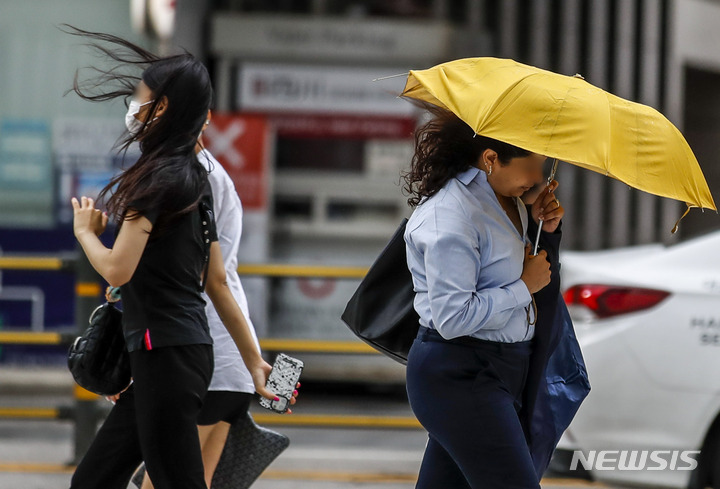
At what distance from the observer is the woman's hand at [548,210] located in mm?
3174

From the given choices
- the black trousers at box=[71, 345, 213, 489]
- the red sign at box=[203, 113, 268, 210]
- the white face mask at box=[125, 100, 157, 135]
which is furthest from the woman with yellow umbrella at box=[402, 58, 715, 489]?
the red sign at box=[203, 113, 268, 210]

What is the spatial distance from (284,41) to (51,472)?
170 inches

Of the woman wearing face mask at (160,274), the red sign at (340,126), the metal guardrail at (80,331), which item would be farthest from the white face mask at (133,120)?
the red sign at (340,126)

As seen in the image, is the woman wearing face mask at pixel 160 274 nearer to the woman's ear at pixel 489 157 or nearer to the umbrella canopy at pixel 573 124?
the umbrella canopy at pixel 573 124

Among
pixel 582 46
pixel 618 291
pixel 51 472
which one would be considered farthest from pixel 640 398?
pixel 582 46

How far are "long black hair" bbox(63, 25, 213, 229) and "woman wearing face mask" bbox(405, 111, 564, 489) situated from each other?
2.13ft

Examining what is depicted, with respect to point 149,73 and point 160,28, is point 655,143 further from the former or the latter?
point 160,28

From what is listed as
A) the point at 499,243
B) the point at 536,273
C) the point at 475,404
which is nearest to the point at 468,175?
the point at 499,243

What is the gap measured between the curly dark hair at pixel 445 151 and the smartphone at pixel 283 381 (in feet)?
2.12

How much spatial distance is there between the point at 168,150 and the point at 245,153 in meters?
5.56

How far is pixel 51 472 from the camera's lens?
574 centimetres

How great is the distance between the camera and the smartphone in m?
3.47

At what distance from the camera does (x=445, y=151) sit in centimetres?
319

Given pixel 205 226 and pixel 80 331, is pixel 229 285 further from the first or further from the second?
pixel 80 331
